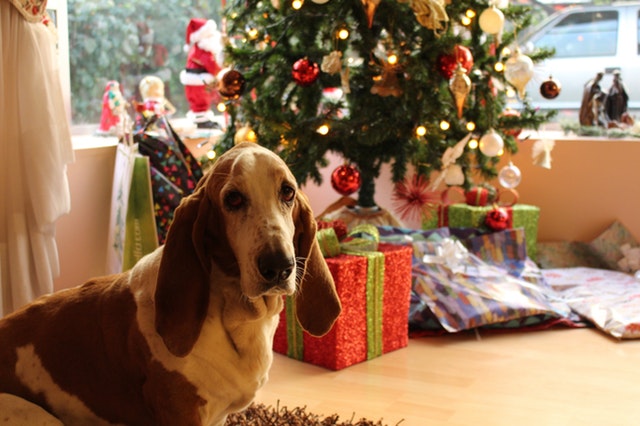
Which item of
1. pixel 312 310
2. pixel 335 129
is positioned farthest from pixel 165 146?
pixel 312 310

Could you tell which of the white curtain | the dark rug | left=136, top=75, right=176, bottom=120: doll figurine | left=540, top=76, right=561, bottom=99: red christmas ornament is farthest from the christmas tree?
the dark rug

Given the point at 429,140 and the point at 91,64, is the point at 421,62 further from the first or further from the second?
the point at 91,64

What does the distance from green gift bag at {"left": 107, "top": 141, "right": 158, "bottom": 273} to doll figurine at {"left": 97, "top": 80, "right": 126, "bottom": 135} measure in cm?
65

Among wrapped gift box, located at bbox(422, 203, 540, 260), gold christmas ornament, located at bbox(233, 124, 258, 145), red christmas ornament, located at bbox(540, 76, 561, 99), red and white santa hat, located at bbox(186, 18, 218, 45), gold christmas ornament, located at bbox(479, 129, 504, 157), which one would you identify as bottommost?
wrapped gift box, located at bbox(422, 203, 540, 260)

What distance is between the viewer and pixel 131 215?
10.5 ft

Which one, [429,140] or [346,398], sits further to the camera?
[429,140]

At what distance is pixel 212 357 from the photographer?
141 cm

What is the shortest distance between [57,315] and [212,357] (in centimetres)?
30

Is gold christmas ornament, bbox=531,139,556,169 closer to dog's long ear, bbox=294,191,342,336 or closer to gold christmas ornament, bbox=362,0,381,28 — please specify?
gold christmas ornament, bbox=362,0,381,28

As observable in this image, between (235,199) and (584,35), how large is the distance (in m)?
4.06

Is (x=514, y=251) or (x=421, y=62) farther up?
(x=421, y=62)

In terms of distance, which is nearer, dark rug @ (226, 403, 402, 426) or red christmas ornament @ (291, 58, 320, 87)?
→ dark rug @ (226, 403, 402, 426)

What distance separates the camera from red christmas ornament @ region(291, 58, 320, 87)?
3.07 metres

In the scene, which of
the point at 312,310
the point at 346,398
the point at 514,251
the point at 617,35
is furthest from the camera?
the point at 617,35
